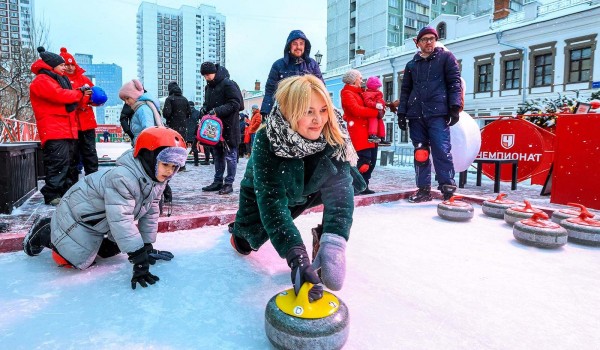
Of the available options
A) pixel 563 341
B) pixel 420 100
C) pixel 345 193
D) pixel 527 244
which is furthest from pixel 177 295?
pixel 420 100

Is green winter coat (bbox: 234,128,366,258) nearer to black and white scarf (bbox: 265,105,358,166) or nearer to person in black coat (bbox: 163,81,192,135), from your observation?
black and white scarf (bbox: 265,105,358,166)

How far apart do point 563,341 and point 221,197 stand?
136 inches

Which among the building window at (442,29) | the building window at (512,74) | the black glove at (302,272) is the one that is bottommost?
the black glove at (302,272)

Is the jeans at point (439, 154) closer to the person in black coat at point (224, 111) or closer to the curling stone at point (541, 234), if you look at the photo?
the curling stone at point (541, 234)

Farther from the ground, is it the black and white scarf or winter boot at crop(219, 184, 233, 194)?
the black and white scarf

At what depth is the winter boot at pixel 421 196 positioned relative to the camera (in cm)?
395

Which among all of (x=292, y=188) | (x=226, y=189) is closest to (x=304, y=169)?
(x=292, y=188)

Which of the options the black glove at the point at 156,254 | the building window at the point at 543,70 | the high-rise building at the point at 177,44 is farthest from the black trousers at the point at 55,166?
the high-rise building at the point at 177,44

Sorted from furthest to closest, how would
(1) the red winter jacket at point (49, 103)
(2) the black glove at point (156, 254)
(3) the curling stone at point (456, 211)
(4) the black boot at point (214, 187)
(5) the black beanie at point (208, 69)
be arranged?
(4) the black boot at point (214, 187), (5) the black beanie at point (208, 69), (1) the red winter jacket at point (49, 103), (3) the curling stone at point (456, 211), (2) the black glove at point (156, 254)

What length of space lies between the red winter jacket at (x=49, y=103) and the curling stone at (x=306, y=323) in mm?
3356

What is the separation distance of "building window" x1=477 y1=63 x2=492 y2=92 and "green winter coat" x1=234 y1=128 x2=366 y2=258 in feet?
71.7

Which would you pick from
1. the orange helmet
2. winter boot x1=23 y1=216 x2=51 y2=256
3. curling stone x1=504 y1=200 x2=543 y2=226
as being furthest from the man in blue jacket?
winter boot x1=23 y1=216 x2=51 y2=256

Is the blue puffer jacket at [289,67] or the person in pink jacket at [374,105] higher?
the blue puffer jacket at [289,67]

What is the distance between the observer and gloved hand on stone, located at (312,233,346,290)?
1.43m
